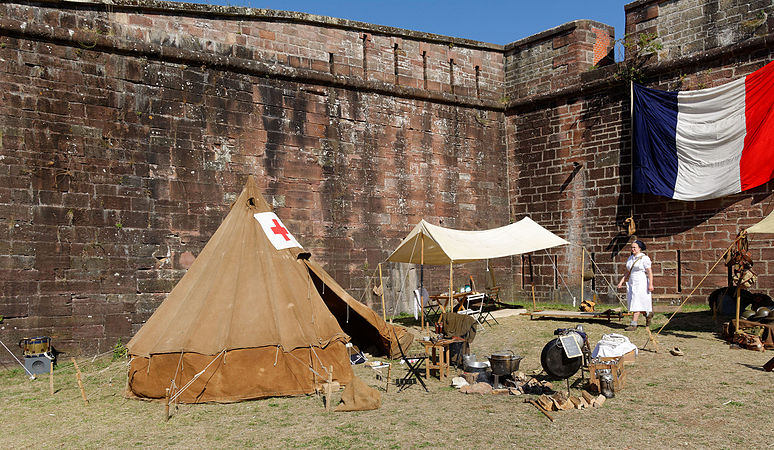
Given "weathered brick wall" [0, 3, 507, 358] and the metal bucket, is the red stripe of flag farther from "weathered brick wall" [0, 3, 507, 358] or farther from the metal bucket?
the metal bucket

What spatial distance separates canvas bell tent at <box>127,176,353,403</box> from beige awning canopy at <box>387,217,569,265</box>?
339 cm

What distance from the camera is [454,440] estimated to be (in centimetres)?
495

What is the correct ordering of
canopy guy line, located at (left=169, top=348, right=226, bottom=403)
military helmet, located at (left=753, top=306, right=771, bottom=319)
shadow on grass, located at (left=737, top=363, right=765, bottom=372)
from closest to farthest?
canopy guy line, located at (left=169, top=348, right=226, bottom=403) → shadow on grass, located at (left=737, top=363, right=765, bottom=372) → military helmet, located at (left=753, top=306, right=771, bottom=319)

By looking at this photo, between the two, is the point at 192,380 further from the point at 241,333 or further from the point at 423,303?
the point at 423,303

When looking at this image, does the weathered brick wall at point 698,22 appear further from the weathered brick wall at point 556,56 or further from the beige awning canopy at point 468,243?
the beige awning canopy at point 468,243

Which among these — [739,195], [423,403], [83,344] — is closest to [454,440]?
[423,403]

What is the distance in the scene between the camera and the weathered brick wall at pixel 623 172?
11.2m

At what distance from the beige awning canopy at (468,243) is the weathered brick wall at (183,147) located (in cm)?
128

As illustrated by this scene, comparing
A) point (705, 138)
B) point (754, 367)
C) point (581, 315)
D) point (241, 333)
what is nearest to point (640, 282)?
A: point (581, 315)

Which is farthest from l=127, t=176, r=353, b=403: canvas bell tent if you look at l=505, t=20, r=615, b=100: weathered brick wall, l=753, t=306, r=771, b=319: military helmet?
l=505, t=20, r=615, b=100: weathered brick wall

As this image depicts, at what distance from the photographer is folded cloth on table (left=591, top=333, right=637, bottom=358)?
22.4 ft

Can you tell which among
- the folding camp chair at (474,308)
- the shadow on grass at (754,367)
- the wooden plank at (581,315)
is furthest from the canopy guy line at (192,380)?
the wooden plank at (581,315)

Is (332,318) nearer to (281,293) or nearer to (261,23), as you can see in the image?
(281,293)

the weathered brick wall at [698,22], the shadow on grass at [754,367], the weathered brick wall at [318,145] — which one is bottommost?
the shadow on grass at [754,367]
